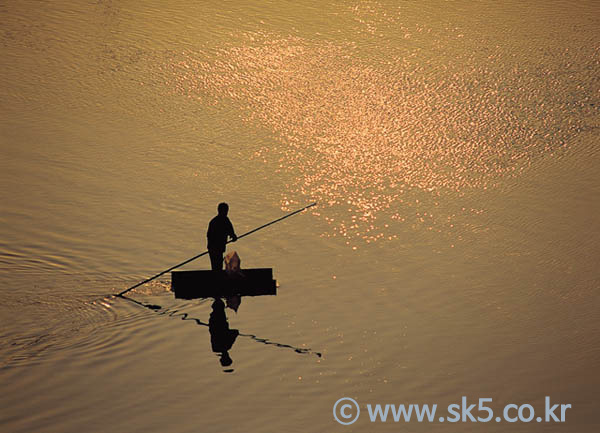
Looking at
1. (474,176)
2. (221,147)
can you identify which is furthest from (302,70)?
(474,176)

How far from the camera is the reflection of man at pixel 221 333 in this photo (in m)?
7.18

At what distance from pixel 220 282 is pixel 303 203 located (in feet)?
9.82

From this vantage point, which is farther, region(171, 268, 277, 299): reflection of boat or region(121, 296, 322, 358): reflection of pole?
region(171, 268, 277, 299): reflection of boat

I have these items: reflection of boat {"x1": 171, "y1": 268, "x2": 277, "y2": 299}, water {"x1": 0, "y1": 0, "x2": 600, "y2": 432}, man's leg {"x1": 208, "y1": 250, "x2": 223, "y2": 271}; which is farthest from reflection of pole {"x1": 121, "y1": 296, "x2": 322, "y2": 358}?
man's leg {"x1": 208, "y1": 250, "x2": 223, "y2": 271}

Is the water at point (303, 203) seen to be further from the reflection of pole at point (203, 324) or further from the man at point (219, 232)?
the man at point (219, 232)

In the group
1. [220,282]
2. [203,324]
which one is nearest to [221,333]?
[203,324]

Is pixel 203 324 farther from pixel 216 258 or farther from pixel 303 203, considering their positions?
pixel 303 203

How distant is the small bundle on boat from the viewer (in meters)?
8.05

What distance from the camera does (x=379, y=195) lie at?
11141 millimetres

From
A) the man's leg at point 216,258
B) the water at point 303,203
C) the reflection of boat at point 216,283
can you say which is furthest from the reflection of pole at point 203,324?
the man's leg at point 216,258

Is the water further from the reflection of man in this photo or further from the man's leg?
the man's leg

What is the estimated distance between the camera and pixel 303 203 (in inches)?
428

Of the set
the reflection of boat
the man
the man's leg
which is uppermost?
the man

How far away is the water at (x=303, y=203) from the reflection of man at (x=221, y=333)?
91mm
